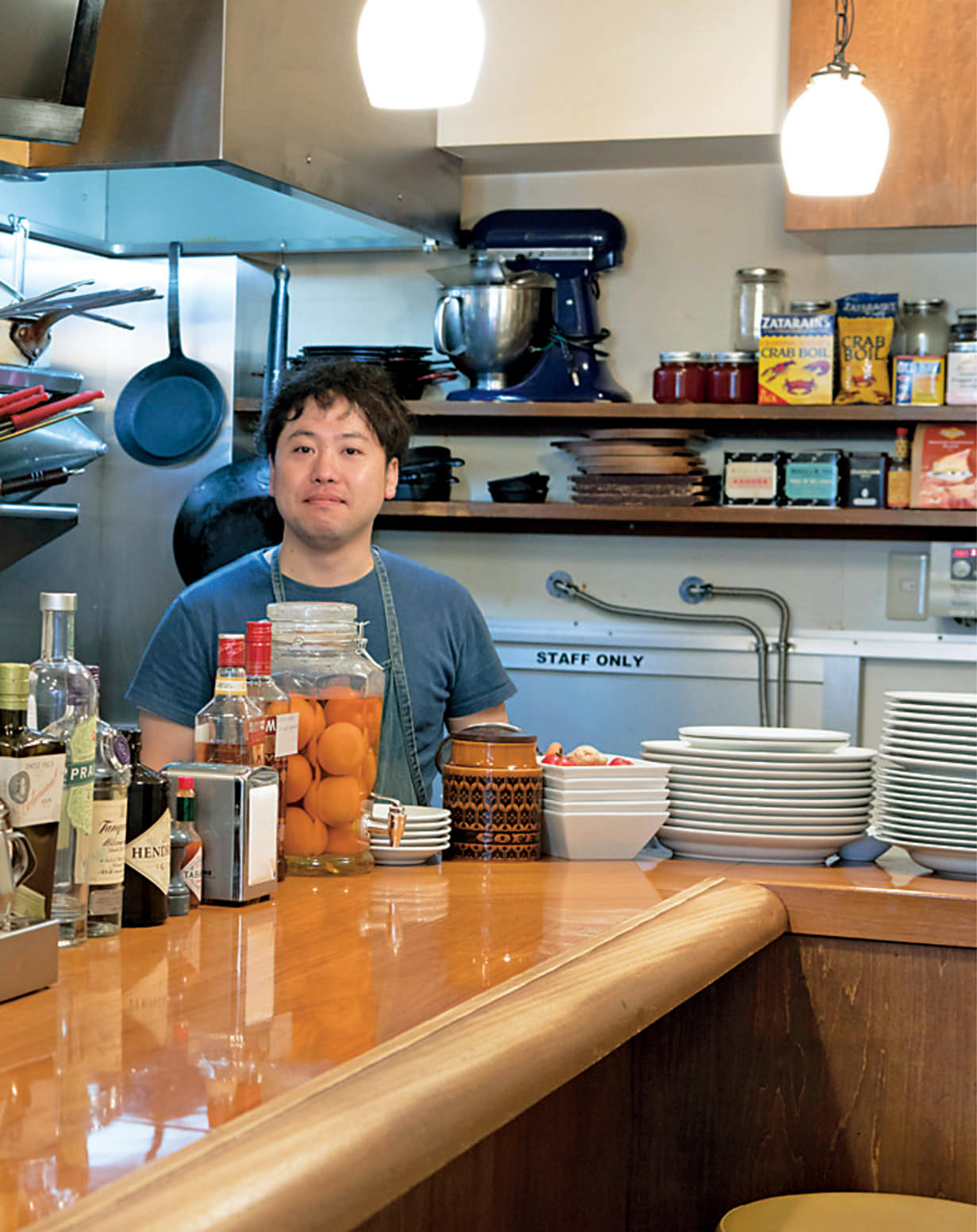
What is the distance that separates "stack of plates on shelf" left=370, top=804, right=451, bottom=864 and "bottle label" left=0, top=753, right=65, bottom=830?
0.56 metres

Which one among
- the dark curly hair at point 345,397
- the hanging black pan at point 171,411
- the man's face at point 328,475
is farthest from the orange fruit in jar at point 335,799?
the hanging black pan at point 171,411

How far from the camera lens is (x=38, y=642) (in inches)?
127

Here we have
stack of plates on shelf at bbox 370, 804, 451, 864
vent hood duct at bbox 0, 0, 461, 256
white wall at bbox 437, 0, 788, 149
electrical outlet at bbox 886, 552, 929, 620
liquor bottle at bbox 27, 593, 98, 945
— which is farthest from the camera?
electrical outlet at bbox 886, 552, 929, 620

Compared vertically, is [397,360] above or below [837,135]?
below

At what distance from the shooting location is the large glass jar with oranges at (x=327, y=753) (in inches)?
63.1

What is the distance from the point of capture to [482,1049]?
97 centimetres

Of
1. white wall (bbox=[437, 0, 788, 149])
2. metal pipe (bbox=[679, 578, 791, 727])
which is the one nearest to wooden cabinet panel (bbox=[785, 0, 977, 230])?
white wall (bbox=[437, 0, 788, 149])

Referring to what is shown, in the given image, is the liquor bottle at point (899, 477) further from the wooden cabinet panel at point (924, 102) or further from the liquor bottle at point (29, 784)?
the liquor bottle at point (29, 784)

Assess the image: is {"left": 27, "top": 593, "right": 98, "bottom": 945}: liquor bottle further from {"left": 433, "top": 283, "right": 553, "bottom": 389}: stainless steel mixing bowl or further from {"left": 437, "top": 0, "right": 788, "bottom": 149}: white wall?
{"left": 437, "top": 0, "right": 788, "bottom": 149}: white wall

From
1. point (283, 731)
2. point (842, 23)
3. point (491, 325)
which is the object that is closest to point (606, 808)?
point (283, 731)

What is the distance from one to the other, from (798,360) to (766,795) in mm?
1841

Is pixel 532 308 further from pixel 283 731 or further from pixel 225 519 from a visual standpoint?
pixel 283 731

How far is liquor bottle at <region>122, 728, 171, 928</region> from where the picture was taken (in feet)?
4.31

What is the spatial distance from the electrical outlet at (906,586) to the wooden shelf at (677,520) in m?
0.05
